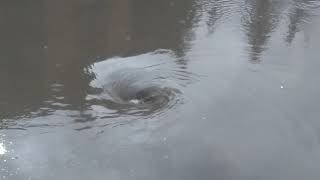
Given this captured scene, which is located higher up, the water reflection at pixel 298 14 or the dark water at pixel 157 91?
the dark water at pixel 157 91

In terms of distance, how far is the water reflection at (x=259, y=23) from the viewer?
20.4ft

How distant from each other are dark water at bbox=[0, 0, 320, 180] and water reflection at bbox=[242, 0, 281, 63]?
0.02m

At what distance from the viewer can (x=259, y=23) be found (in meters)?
6.98

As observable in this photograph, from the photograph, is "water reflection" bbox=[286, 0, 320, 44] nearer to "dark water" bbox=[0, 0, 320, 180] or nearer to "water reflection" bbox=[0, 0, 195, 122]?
"dark water" bbox=[0, 0, 320, 180]

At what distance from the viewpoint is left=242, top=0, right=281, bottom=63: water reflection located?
245 inches

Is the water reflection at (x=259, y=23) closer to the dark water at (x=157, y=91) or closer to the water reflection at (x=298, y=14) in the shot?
the dark water at (x=157, y=91)

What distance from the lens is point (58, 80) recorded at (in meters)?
5.54

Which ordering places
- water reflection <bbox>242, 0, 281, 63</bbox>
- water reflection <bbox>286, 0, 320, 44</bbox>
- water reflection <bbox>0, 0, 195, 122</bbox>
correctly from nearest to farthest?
water reflection <bbox>0, 0, 195, 122</bbox>, water reflection <bbox>242, 0, 281, 63</bbox>, water reflection <bbox>286, 0, 320, 44</bbox>

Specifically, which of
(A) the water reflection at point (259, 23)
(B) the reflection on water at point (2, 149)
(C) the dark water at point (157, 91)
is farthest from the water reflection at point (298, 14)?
(B) the reflection on water at point (2, 149)

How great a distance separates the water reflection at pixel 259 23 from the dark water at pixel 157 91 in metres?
0.02

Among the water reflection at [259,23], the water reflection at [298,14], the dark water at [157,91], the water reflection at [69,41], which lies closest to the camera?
the dark water at [157,91]

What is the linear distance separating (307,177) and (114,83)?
2.05 meters

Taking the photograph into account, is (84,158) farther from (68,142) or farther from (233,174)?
(233,174)

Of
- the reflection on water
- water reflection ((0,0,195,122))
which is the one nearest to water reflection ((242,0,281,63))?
water reflection ((0,0,195,122))
